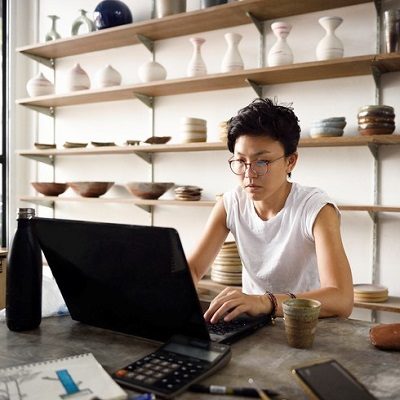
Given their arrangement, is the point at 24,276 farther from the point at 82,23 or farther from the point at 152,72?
the point at 82,23

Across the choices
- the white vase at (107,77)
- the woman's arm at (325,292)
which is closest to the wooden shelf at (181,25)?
the white vase at (107,77)

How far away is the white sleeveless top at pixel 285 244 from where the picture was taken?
164 cm

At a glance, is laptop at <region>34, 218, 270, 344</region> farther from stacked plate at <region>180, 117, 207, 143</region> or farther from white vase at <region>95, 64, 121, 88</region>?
white vase at <region>95, 64, 121, 88</region>

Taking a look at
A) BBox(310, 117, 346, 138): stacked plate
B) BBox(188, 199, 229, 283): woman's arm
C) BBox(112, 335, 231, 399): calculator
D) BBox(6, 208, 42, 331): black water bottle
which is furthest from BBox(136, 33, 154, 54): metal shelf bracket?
BBox(112, 335, 231, 399): calculator

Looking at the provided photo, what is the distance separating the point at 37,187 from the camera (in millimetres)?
3557

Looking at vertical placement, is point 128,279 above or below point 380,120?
below

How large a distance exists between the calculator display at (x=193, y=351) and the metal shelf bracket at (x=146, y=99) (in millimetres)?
2543

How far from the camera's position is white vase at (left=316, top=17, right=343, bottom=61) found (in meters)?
2.55

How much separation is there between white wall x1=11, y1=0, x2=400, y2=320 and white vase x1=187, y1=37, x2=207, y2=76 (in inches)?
7.4

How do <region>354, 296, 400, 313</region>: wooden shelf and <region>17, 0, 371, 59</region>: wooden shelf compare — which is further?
<region>17, 0, 371, 59</region>: wooden shelf

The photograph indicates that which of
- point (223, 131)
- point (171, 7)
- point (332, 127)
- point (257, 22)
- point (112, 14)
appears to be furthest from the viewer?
point (112, 14)

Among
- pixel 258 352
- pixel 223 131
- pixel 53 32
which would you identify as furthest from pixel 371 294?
pixel 53 32

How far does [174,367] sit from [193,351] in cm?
6

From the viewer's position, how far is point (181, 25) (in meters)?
3.07
